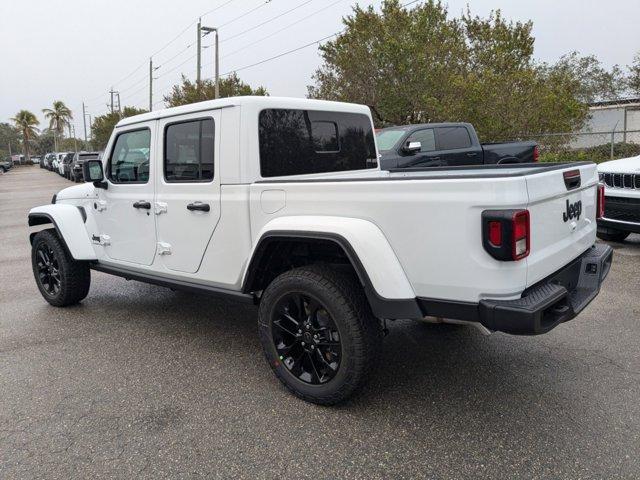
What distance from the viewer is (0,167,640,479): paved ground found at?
102 inches

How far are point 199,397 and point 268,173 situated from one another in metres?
1.51

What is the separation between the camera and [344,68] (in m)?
22.5

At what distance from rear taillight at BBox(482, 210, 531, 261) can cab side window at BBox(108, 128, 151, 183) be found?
2.80 metres

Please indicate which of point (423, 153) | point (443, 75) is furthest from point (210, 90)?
point (423, 153)

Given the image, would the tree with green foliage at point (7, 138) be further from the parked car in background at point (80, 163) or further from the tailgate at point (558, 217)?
the tailgate at point (558, 217)

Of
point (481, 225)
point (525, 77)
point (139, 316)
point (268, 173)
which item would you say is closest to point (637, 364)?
point (481, 225)

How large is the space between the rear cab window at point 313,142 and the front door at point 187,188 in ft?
1.15

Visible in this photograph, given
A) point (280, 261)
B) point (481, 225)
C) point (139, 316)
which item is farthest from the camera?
point (139, 316)

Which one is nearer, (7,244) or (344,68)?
(7,244)

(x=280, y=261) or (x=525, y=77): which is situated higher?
(x=525, y=77)

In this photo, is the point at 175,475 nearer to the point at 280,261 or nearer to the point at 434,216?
the point at 280,261

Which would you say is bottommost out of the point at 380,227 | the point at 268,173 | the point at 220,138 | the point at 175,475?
the point at 175,475

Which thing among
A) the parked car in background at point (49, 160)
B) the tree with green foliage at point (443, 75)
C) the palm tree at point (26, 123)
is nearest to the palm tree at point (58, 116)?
the palm tree at point (26, 123)

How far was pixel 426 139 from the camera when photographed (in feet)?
32.6
